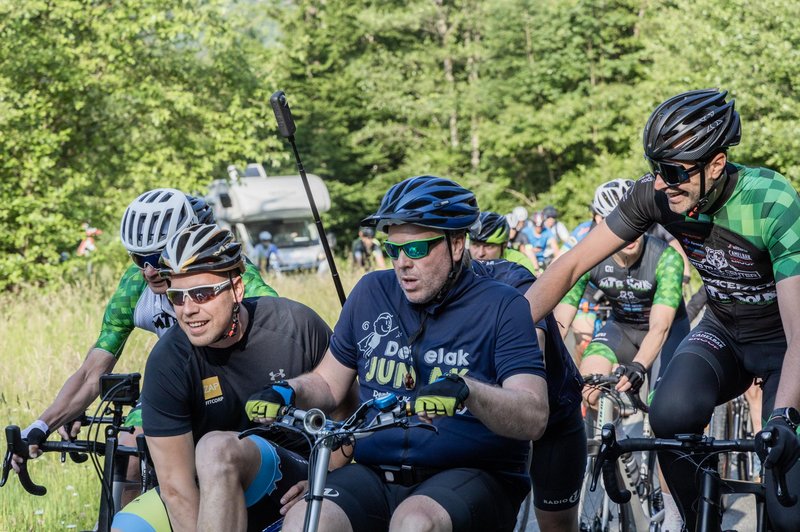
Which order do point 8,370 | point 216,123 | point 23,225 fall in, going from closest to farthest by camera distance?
1. point 8,370
2. point 23,225
3. point 216,123

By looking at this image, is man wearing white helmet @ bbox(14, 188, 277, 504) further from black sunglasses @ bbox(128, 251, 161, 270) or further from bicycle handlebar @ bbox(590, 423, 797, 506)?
bicycle handlebar @ bbox(590, 423, 797, 506)

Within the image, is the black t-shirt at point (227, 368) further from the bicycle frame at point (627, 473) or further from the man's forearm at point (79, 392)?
the bicycle frame at point (627, 473)

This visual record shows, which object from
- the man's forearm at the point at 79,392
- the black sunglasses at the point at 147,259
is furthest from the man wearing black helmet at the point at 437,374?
the man's forearm at the point at 79,392

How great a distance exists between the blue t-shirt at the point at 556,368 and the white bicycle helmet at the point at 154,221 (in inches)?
56.0

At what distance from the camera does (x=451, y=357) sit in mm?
4105

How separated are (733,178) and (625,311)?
3565mm

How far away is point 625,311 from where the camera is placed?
8.42 metres

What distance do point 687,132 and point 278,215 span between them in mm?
32233

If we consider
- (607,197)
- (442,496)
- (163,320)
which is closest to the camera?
(442,496)

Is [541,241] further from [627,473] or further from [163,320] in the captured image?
[163,320]

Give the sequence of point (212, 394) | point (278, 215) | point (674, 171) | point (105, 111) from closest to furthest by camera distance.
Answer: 1. point (212, 394)
2. point (674, 171)
3. point (105, 111)
4. point (278, 215)

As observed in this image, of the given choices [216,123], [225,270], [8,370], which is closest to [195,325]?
[225,270]

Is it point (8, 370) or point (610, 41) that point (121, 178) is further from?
point (610, 41)

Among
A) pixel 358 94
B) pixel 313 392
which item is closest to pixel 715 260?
pixel 313 392
